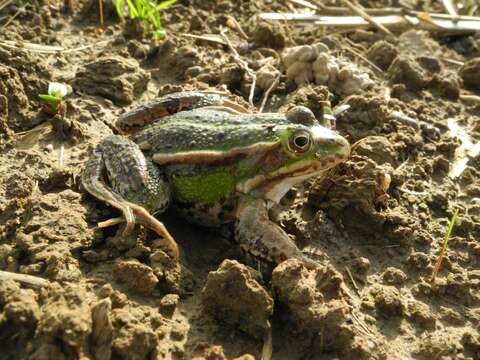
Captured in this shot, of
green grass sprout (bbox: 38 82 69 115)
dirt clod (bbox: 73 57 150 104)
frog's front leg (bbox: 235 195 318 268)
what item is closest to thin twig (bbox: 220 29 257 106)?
dirt clod (bbox: 73 57 150 104)

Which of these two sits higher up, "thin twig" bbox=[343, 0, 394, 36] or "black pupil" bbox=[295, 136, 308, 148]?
"black pupil" bbox=[295, 136, 308, 148]

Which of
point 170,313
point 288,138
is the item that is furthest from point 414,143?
point 170,313

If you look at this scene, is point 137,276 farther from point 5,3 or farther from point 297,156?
point 5,3

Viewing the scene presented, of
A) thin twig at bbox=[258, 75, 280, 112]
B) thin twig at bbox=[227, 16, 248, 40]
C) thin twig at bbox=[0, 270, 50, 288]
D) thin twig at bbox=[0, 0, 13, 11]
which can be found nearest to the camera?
thin twig at bbox=[0, 270, 50, 288]

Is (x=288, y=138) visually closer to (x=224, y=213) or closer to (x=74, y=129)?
(x=224, y=213)

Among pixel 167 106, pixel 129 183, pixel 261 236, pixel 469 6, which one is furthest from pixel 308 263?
pixel 469 6

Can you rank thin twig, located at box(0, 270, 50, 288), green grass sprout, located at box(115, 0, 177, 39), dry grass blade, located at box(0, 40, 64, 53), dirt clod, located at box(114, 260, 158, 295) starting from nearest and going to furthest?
thin twig, located at box(0, 270, 50, 288)
dirt clod, located at box(114, 260, 158, 295)
dry grass blade, located at box(0, 40, 64, 53)
green grass sprout, located at box(115, 0, 177, 39)

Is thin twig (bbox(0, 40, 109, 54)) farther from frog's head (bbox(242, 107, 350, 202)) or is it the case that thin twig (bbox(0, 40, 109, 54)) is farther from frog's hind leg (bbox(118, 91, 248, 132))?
frog's head (bbox(242, 107, 350, 202))

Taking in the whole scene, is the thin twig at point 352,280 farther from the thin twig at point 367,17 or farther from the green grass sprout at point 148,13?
the thin twig at point 367,17

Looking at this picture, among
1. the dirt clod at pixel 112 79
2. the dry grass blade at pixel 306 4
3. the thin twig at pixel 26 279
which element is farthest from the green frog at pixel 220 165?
the dry grass blade at pixel 306 4
